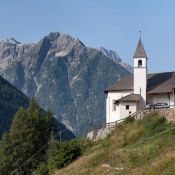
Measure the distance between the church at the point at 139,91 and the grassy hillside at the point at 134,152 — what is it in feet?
35.0

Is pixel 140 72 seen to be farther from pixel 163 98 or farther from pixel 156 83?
pixel 163 98

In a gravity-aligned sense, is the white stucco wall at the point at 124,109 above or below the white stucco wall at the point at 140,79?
below

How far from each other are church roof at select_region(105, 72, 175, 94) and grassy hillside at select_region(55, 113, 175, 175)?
40.2 ft

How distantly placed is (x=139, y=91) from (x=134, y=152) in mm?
29293

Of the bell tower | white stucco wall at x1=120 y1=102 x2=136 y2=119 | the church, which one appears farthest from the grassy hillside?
the bell tower

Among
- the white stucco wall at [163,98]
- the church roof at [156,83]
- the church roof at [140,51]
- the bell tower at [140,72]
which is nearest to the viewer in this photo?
the white stucco wall at [163,98]

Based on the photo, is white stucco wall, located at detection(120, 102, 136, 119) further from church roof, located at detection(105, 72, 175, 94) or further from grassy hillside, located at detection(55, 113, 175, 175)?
grassy hillside, located at detection(55, 113, 175, 175)

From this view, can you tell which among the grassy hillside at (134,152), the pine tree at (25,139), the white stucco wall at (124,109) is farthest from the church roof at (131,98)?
the pine tree at (25,139)

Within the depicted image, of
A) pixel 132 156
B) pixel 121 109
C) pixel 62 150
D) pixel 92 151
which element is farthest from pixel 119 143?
pixel 121 109

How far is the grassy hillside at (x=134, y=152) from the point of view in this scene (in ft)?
120

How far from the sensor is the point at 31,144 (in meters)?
84.1

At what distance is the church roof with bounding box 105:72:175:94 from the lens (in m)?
71.6

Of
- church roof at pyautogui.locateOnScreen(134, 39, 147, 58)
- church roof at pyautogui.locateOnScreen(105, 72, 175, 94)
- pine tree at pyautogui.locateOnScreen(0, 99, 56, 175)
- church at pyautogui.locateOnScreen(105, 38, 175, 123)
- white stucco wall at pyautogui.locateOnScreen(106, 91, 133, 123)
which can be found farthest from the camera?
pine tree at pyautogui.locateOnScreen(0, 99, 56, 175)

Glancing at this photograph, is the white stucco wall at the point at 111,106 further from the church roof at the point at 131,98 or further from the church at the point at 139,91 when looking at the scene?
the church roof at the point at 131,98
